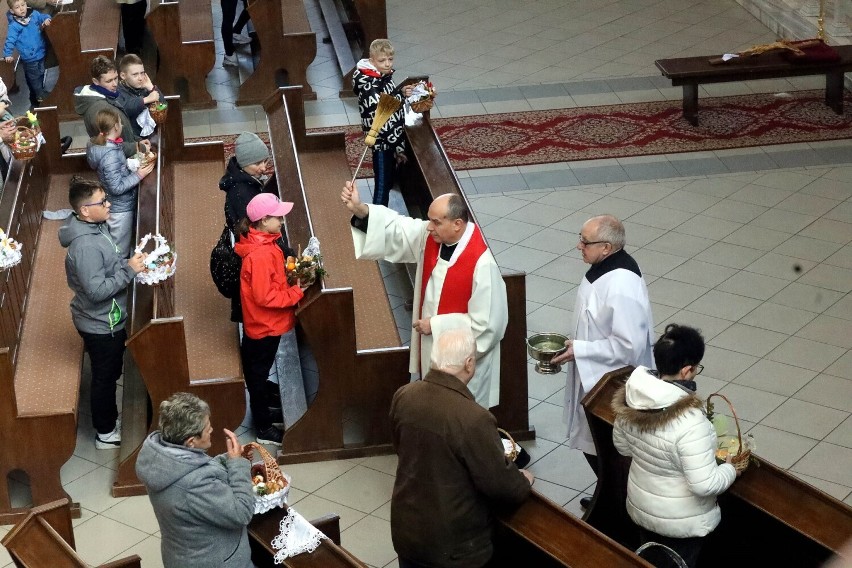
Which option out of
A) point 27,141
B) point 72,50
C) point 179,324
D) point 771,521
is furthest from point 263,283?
point 72,50

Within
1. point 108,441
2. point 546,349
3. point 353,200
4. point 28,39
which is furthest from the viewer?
point 28,39

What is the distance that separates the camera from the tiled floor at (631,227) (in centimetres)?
628

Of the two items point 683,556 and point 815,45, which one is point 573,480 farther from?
point 815,45

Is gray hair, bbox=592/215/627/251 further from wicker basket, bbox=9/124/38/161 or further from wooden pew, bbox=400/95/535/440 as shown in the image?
wicker basket, bbox=9/124/38/161

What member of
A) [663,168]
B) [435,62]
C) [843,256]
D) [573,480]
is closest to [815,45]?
[663,168]

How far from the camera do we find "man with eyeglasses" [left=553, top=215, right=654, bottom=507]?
17.8 feet

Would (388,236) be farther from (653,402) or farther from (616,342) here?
(653,402)

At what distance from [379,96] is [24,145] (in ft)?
7.67

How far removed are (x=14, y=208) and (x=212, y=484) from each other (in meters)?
3.55

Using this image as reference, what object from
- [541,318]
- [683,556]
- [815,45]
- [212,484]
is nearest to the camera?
[212,484]

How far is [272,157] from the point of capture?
8031mm

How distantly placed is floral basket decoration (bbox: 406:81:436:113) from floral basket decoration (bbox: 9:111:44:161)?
2.46m

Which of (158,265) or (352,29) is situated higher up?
(158,265)

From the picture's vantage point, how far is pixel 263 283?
611 centimetres
